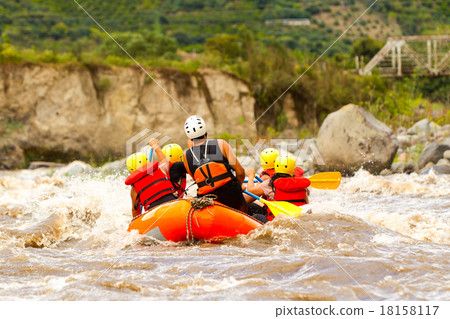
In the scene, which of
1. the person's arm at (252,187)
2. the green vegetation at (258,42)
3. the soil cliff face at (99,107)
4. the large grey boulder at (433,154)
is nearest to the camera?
the person's arm at (252,187)

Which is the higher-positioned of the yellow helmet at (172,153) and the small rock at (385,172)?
the yellow helmet at (172,153)

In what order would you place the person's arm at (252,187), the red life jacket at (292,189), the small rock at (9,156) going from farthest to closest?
the small rock at (9,156)
the person's arm at (252,187)
the red life jacket at (292,189)

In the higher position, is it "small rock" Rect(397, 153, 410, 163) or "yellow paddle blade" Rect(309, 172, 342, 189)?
"yellow paddle blade" Rect(309, 172, 342, 189)

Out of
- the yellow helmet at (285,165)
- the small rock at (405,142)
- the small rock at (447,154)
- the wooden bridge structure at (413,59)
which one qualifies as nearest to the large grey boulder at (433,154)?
the small rock at (447,154)

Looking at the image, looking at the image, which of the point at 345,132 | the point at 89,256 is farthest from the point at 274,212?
the point at 345,132

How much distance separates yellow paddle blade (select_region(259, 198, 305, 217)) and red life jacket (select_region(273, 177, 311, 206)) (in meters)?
0.15

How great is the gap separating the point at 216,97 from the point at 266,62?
276 centimetres

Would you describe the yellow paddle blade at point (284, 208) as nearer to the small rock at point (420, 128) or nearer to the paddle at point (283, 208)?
the paddle at point (283, 208)

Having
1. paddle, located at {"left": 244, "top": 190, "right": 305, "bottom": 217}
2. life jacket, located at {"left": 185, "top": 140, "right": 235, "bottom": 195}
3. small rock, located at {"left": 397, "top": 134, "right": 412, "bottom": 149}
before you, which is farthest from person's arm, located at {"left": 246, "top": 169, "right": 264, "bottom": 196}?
small rock, located at {"left": 397, "top": 134, "right": 412, "bottom": 149}

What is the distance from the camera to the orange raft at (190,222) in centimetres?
663

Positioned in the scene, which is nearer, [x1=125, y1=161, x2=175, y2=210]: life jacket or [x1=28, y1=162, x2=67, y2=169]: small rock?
[x1=125, y1=161, x2=175, y2=210]: life jacket

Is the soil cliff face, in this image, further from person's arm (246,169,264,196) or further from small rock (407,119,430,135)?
person's arm (246,169,264,196)

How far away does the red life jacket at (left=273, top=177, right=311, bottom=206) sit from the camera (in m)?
7.77

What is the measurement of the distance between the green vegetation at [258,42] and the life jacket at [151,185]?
42.3 feet
